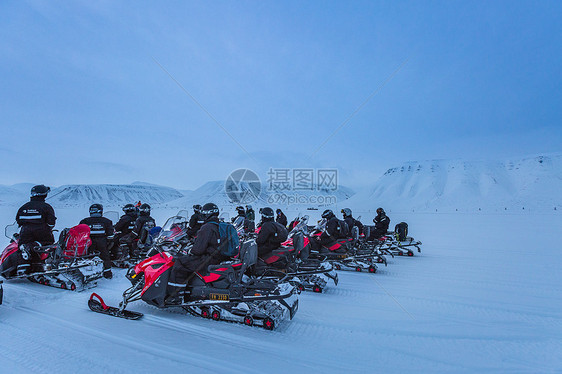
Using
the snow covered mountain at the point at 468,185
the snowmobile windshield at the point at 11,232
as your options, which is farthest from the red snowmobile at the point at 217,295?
the snow covered mountain at the point at 468,185

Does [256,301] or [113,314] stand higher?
[256,301]

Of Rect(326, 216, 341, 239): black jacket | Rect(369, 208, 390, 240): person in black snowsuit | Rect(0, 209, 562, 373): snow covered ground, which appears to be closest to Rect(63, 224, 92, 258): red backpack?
Rect(0, 209, 562, 373): snow covered ground

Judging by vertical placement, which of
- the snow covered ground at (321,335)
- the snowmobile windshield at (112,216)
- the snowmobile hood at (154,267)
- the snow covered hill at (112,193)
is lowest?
the snow covered ground at (321,335)

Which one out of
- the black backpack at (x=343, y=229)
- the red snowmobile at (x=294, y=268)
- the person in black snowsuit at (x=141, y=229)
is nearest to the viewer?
the red snowmobile at (x=294, y=268)

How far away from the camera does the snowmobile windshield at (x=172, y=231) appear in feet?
14.6

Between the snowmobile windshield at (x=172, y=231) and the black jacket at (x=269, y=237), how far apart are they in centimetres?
134

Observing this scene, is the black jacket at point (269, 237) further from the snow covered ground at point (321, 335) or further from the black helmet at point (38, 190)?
the black helmet at point (38, 190)

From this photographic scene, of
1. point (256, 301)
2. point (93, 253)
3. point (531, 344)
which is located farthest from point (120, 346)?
point (531, 344)

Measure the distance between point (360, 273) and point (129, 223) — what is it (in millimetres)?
5985

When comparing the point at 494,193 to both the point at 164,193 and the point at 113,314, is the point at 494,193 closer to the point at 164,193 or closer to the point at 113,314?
the point at 113,314

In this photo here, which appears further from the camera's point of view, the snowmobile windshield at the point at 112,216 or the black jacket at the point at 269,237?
the snowmobile windshield at the point at 112,216

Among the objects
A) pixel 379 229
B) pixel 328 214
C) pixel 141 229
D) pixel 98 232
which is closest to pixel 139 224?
Result: pixel 141 229

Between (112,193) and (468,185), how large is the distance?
136 metres

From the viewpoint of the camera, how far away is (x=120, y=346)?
3.15 m
